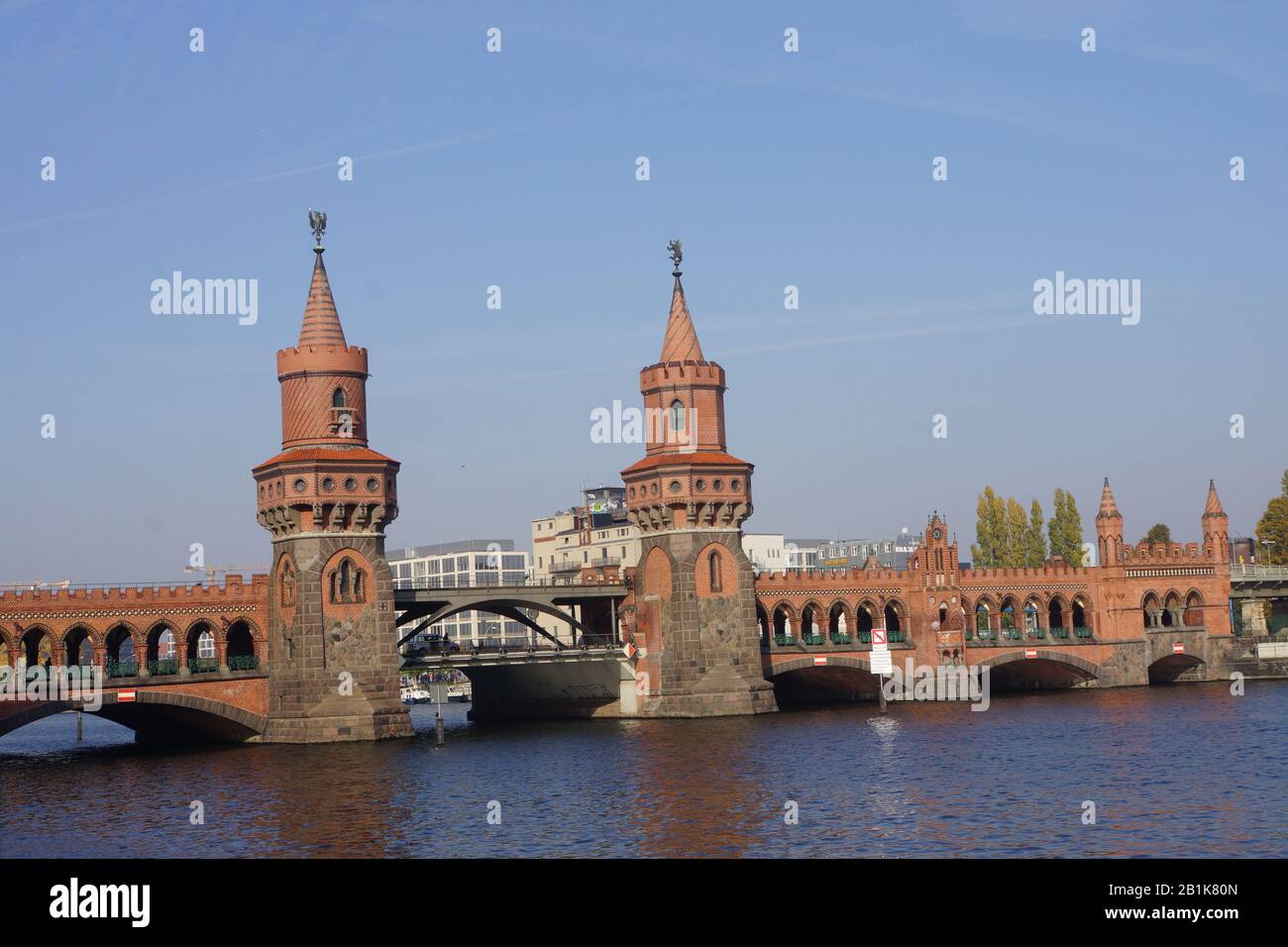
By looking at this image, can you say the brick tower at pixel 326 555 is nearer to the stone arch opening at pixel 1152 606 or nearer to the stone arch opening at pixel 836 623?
the stone arch opening at pixel 836 623

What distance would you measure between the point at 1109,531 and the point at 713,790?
6948cm

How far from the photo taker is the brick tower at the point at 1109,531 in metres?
122

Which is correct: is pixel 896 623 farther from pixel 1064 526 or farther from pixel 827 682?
pixel 1064 526

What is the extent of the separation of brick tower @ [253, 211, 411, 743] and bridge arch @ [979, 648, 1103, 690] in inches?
1844

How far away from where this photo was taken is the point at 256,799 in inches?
2450

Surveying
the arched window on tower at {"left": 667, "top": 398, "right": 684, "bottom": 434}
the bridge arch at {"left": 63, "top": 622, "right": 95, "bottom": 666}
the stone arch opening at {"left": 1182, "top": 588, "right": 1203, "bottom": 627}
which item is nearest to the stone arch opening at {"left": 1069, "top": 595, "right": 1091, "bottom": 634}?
the stone arch opening at {"left": 1182, "top": 588, "right": 1203, "bottom": 627}

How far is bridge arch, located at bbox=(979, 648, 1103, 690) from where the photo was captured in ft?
377

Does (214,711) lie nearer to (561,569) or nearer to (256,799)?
(256,799)

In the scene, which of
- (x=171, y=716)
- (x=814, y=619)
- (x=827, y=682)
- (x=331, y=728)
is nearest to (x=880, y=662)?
(x=827, y=682)

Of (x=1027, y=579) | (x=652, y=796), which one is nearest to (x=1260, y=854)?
(x=652, y=796)

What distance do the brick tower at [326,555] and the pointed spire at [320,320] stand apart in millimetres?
55

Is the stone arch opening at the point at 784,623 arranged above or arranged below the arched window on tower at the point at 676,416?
below

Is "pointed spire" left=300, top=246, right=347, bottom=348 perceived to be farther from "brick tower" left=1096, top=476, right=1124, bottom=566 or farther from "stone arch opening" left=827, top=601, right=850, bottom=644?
"brick tower" left=1096, top=476, right=1124, bottom=566

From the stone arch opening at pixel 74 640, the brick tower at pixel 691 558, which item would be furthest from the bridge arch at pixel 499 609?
the stone arch opening at pixel 74 640
